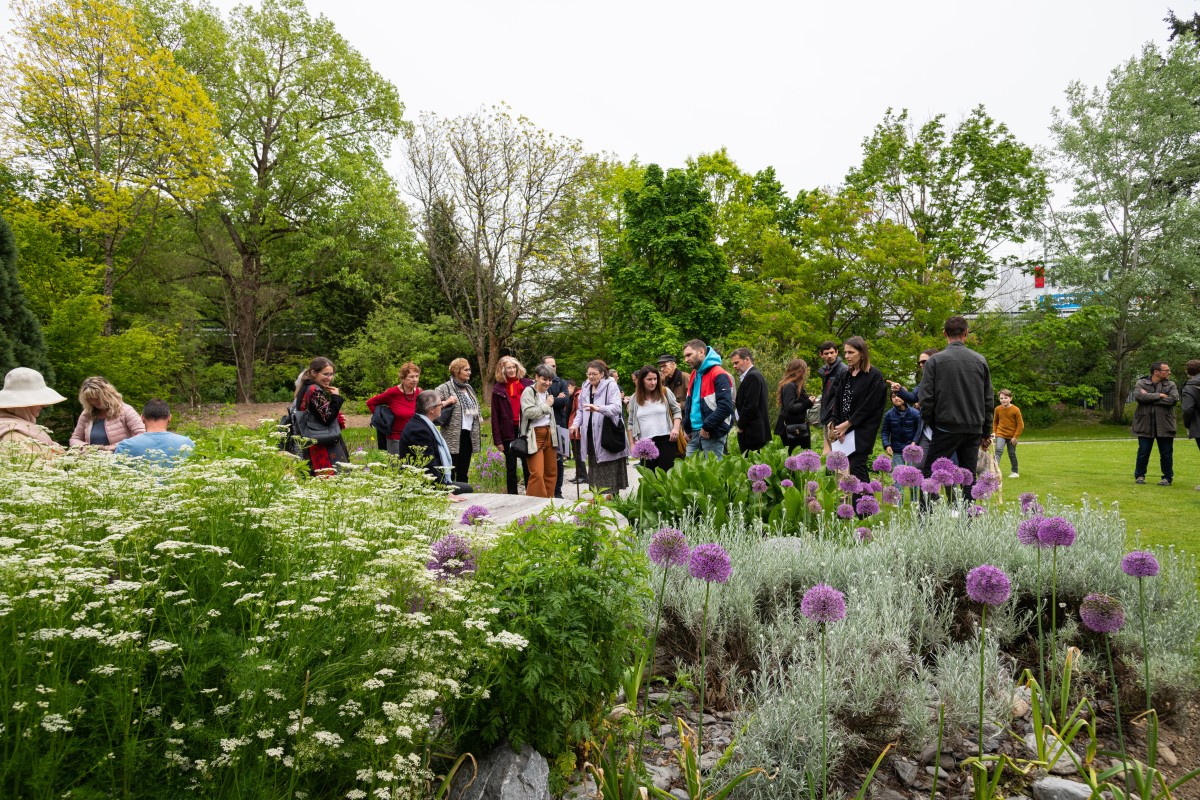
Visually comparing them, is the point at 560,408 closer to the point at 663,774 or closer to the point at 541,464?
the point at 541,464

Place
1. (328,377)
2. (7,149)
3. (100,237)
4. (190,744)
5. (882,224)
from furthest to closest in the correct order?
(882,224)
(100,237)
(7,149)
(328,377)
(190,744)

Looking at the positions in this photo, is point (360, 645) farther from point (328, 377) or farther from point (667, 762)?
point (328, 377)

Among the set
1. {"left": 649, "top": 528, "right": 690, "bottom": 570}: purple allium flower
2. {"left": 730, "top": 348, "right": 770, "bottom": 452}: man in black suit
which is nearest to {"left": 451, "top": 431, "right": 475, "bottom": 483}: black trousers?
{"left": 730, "top": 348, "right": 770, "bottom": 452}: man in black suit

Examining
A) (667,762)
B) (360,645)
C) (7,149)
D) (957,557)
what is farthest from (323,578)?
(7,149)

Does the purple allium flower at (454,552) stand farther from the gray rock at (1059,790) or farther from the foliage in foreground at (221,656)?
the gray rock at (1059,790)

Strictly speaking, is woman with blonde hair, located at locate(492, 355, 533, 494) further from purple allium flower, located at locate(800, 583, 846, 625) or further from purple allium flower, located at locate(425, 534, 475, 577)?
purple allium flower, located at locate(800, 583, 846, 625)

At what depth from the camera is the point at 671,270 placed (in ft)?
100

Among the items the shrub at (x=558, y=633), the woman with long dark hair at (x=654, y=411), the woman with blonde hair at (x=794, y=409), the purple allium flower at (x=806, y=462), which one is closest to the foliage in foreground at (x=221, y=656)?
the shrub at (x=558, y=633)

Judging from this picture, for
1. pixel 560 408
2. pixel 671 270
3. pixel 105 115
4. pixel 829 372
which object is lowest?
pixel 560 408

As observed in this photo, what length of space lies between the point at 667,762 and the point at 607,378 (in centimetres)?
596

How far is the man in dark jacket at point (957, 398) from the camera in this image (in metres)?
6.58

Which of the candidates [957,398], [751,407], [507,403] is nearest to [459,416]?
[507,403]

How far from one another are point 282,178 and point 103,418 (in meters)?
25.5

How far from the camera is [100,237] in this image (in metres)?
20.4
